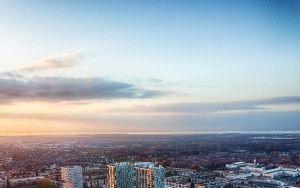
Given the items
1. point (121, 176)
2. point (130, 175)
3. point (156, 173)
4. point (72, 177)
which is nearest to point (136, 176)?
point (130, 175)

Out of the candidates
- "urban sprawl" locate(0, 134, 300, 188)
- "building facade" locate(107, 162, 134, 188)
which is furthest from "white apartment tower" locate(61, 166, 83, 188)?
"building facade" locate(107, 162, 134, 188)

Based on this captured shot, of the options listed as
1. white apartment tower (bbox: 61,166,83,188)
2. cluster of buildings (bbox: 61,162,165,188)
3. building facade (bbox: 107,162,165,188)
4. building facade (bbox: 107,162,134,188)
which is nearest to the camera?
cluster of buildings (bbox: 61,162,165,188)

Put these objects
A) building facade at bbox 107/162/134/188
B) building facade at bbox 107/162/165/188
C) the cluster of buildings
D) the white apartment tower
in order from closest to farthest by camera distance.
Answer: the cluster of buildings
building facade at bbox 107/162/165/188
building facade at bbox 107/162/134/188
the white apartment tower

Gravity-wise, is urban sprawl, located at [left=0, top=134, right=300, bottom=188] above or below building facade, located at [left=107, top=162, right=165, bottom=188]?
below

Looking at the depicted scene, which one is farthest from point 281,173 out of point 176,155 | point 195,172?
point 176,155

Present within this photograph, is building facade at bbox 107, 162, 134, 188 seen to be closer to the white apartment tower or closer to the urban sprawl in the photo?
the urban sprawl

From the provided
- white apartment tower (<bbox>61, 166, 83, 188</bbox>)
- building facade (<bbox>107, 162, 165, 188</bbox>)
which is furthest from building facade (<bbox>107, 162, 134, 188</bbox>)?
white apartment tower (<bbox>61, 166, 83, 188</bbox>)

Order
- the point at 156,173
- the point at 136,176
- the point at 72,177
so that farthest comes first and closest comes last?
the point at 72,177 → the point at 136,176 → the point at 156,173

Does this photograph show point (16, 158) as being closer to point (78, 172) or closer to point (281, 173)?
point (78, 172)

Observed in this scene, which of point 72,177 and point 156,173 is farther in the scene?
point 72,177

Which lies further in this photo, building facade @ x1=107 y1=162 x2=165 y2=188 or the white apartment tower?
the white apartment tower

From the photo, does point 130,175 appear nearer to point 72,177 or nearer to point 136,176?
point 136,176
